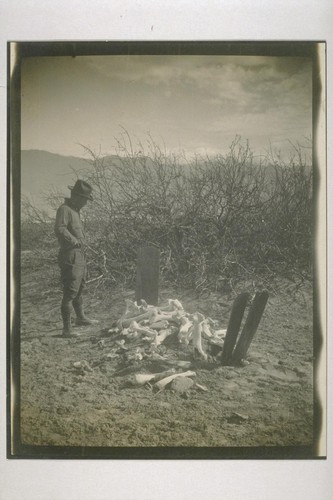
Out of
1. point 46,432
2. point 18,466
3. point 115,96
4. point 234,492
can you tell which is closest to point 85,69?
point 115,96

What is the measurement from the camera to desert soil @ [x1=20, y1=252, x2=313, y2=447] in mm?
2217

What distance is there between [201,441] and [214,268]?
2.43ft

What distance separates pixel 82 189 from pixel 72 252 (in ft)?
0.93

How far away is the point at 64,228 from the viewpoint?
2299 millimetres

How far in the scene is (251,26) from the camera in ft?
7.45

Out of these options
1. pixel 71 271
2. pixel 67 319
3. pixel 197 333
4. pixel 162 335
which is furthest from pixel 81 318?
pixel 197 333

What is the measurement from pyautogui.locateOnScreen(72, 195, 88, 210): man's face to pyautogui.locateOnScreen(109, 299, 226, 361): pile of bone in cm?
47

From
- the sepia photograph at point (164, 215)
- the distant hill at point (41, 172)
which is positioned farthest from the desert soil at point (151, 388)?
the distant hill at point (41, 172)

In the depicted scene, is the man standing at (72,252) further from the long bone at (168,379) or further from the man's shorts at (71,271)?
the long bone at (168,379)

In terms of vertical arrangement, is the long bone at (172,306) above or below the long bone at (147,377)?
above

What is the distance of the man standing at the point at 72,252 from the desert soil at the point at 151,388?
0.12 feet

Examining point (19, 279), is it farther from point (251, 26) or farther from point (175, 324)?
point (251, 26)

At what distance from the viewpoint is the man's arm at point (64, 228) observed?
2295mm

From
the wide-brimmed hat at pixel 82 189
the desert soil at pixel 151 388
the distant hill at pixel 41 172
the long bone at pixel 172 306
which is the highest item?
the distant hill at pixel 41 172
